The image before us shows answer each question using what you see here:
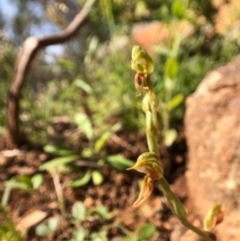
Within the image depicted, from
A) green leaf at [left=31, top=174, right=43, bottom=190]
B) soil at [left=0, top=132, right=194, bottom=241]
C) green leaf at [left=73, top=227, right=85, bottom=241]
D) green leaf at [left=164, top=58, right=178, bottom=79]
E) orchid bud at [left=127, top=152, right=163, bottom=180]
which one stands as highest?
orchid bud at [left=127, top=152, right=163, bottom=180]

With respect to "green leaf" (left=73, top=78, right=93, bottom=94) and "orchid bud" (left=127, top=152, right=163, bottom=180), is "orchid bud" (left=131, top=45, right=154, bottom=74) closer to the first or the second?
"orchid bud" (left=127, top=152, right=163, bottom=180)

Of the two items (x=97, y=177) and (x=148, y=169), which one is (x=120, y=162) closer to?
(x=97, y=177)

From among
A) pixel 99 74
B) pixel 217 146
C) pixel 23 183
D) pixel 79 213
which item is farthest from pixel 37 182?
pixel 99 74

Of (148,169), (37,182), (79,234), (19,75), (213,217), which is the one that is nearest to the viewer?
(148,169)

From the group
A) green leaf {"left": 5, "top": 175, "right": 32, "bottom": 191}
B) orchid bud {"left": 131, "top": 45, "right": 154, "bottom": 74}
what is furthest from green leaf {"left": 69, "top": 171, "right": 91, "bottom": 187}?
orchid bud {"left": 131, "top": 45, "right": 154, "bottom": 74}

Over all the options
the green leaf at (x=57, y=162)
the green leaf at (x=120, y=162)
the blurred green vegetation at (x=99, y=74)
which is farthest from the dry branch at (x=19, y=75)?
the green leaf at (x=120, y=162)

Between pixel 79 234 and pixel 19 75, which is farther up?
pixel 19 75
